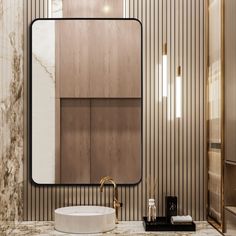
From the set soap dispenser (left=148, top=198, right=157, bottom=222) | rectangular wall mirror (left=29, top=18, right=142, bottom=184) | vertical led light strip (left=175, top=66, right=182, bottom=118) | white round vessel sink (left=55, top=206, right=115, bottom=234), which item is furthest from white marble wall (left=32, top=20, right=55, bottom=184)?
vertical led light strip (left=175, top=66, right=182, bottom=118)

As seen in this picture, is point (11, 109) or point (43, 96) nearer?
point (11, 109)

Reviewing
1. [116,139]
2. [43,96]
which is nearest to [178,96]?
[116,139]

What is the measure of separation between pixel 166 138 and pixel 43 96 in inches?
29.4

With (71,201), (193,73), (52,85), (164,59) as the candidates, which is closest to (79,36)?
(52,85)

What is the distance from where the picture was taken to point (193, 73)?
2.52m

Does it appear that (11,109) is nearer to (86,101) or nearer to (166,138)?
(86,101)

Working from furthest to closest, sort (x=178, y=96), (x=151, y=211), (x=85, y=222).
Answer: (x=178, y=96), (x=151, y=211), (x=85, y=222)

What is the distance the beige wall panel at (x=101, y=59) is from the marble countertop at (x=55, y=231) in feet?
2.39

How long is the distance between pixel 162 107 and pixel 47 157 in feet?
2.36

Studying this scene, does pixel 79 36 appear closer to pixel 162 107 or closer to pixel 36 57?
pixel 36 57

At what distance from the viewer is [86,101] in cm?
252

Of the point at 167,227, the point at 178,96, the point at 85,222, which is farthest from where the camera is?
the point at 178,96

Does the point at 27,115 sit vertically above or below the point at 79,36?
below

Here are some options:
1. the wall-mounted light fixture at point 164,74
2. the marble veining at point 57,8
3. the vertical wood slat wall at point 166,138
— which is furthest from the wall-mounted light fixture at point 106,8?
the wall-mounted light fixture at point 164,74
